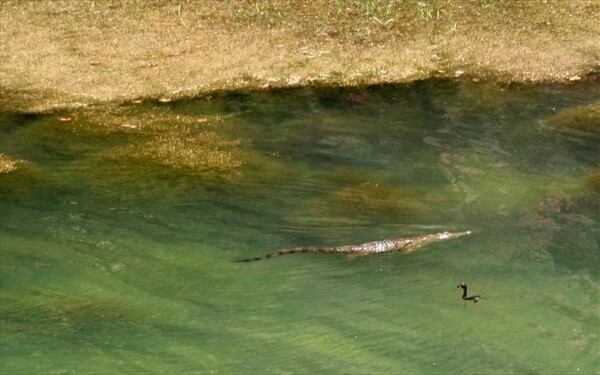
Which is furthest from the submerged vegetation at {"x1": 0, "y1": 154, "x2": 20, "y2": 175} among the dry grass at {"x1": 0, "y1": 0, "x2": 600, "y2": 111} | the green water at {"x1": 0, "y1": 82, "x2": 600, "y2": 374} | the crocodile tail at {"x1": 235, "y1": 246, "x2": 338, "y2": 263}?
the crocodile tail at {"x1": 235, "y1": 246, "x2": 338, "y2": 263}

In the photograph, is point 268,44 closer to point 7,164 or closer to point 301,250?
point 7,164

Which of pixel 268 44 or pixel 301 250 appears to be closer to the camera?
pixel 301 250

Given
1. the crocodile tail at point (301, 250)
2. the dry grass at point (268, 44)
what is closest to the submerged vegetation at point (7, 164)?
the dry grass at point (268, 44)

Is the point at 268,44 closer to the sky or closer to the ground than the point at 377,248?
closer to the sky

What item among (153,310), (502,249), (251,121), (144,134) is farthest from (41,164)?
(502,249)

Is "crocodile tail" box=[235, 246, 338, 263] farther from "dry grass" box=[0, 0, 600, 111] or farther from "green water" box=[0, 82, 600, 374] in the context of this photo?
"dry grass" box=[0, 0, 600, 111]

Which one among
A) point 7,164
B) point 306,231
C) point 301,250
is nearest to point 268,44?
point 7,164

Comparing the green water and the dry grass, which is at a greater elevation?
the dry grass
